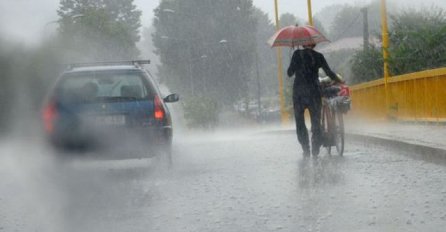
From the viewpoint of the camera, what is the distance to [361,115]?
28.4 metres

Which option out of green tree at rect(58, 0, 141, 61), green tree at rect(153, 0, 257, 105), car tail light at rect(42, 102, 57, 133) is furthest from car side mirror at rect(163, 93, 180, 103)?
green tree at rect(153, 0, 257, 105)

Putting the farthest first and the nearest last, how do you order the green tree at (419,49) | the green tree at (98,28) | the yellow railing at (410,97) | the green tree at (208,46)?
the green tree at (208,46) < the green tree at (98,28) < the green tree at (419,49) < the yellow railing at (410,97)

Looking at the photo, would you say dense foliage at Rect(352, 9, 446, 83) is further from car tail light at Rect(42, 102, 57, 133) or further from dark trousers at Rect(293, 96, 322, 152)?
car tail light at Rect(42, 102, 57, 133)

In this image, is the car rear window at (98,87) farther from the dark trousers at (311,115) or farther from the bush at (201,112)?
the bush at (201,112)

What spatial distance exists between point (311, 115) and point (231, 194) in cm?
371

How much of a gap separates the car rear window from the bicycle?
8.16 feet

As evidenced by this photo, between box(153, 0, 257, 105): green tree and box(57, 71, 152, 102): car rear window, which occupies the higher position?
box(153, 0, 257, 105): green tree

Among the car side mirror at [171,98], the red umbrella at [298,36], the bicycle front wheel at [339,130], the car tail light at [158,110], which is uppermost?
the red umbrella at [298,36]

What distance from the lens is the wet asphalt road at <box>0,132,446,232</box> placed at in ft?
23.4

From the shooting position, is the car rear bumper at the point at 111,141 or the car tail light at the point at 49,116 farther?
the car tail light at the point at 49,116

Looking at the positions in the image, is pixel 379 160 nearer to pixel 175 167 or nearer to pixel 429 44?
pixel 175 167

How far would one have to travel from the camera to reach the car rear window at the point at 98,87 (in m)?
11.7

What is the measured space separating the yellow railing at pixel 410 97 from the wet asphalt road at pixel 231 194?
5.39m

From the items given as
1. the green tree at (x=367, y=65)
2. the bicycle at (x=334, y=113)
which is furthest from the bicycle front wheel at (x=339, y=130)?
the green tree at (x=367, y=65)
